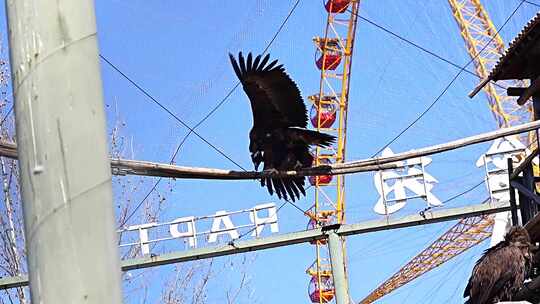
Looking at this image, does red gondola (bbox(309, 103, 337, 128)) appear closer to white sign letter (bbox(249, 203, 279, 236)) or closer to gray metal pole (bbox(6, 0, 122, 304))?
white sign letter (bbox(249, 203, 279, 236))

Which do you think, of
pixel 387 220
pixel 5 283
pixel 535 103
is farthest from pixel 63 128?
pixel 387 220

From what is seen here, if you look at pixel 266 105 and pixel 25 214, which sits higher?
pixel 266 105

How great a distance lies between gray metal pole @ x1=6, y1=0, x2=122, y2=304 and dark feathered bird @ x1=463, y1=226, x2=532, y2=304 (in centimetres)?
969

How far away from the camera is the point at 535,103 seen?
17.4m

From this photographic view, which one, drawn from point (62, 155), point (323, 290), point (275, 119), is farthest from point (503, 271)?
point (323, 290)

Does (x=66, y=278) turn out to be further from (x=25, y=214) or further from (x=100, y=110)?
(x=100, y=110)

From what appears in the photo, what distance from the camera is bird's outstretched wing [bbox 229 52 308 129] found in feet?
33.8

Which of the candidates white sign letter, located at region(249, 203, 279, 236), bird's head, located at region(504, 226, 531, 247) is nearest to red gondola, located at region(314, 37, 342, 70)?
white sign letter, located at region(249, 203, 279, 236)

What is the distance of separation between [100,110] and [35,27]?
21 centimetres

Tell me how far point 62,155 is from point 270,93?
834 cm

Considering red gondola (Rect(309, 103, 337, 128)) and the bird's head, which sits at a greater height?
red gondola (Rect(309, 103, 337, 128))

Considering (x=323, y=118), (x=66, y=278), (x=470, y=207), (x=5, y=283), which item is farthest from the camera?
(x=323, y=118)

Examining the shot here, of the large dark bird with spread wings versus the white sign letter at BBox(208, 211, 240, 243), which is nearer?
the large dark bird with spread wings

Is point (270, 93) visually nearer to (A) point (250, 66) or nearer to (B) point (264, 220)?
(A) point (250, 66)
